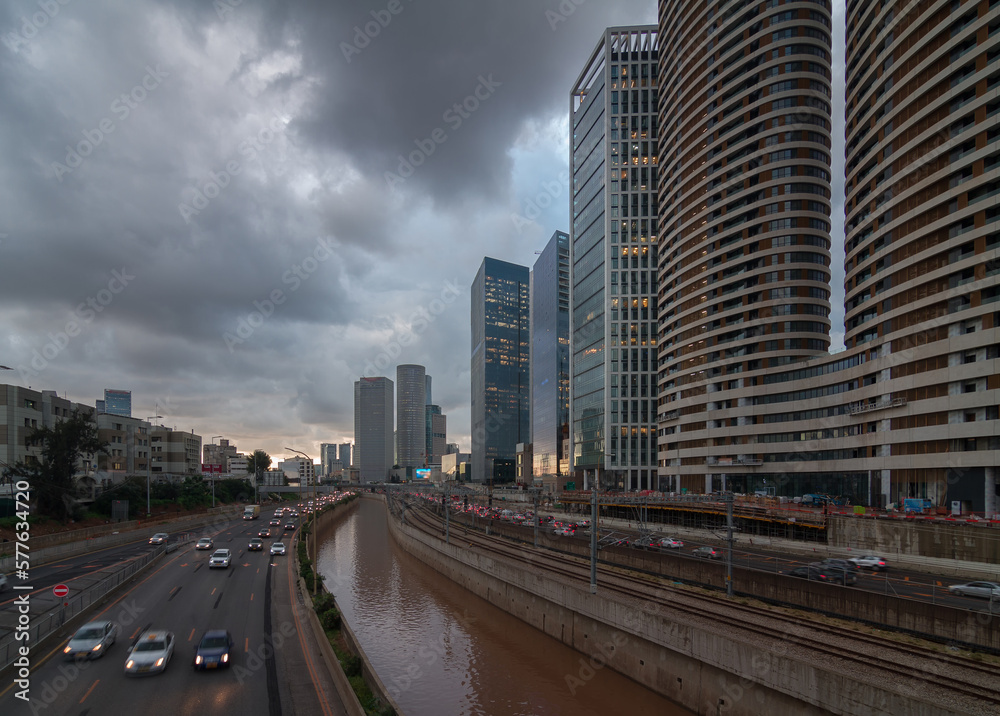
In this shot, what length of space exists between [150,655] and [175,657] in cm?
229

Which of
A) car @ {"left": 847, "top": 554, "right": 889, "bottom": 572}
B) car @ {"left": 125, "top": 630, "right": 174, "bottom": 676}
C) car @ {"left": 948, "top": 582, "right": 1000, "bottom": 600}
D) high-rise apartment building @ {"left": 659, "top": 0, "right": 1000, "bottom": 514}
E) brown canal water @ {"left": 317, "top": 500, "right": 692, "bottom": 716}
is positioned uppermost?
high-rise apartment building @ {"left": 659, "top": 0, "right": 1000, "bottom": 514}

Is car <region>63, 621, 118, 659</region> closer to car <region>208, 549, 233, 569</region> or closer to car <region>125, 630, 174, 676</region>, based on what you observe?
car <region>125, 630, 174, 676</region>

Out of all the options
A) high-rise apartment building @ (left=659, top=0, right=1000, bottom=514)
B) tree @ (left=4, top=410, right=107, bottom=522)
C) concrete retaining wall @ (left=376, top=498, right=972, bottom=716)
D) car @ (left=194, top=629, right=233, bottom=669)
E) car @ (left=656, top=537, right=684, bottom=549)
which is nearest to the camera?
concrete retaining wall @ (left=376, top=498, right=972, bottom=716)

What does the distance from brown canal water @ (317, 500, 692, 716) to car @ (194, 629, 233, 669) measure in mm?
→ 7480

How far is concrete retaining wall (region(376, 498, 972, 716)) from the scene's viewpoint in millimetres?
16422

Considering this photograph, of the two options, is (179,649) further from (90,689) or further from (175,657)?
(90,689)

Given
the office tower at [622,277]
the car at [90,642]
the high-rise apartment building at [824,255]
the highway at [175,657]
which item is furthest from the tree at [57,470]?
the office tower at [622,277]

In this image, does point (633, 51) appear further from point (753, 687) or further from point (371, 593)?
point (753, 687)

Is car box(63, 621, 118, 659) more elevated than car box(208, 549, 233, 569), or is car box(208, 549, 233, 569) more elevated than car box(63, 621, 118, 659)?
car box(63, 621, 118, 659)

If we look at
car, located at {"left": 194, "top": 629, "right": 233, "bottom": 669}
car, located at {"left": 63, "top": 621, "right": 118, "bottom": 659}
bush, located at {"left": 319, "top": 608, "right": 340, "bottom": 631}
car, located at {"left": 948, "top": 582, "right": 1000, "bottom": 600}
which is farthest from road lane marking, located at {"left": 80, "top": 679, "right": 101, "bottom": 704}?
car, located at {"left": 948, "top": 582, "right": 1000, "bottom": 600}

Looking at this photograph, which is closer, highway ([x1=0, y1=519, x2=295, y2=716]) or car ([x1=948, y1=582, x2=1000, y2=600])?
highway ([x1=0, y1=519, x2=295, y2=716])

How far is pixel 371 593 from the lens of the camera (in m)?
47.1

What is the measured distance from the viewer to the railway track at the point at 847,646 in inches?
657

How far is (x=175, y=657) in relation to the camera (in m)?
23.4
